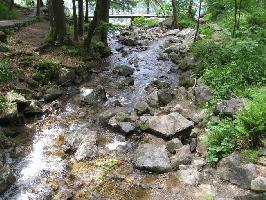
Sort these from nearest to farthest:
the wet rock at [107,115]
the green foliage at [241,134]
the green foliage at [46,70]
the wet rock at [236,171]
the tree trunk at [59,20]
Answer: the wet rock at [236,171] → the green foliage at [241,134] → the wet rock at [107,115] → the green foliage at [46,70] → the tree trunk at [59,20]

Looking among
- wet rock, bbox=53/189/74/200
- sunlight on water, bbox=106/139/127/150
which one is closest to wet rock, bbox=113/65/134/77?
sunlight on water, bbox=106/139/127/150

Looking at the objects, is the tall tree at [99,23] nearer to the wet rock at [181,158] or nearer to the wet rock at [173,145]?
the wet rock at [173,145]

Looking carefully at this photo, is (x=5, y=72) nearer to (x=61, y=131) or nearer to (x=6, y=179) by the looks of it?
(x=61, y=131)

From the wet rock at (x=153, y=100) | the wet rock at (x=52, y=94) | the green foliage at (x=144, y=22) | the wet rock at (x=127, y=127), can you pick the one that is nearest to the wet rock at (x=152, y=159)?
the wet rock at (x=127, y=127)

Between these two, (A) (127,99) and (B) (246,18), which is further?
(B) (246,18)

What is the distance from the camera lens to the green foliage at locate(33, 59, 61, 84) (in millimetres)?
15416

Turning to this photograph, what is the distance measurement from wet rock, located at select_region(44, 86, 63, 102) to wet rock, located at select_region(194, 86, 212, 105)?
562cm

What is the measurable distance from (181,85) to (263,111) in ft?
21.3

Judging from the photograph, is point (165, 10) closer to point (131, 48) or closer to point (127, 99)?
point (131, 48)

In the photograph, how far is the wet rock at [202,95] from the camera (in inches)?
502

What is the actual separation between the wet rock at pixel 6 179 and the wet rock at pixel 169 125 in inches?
177

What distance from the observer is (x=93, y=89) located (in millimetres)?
15352

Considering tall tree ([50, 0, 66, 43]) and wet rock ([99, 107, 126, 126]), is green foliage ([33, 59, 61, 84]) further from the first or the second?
wet rock ([99, 107, 126, 126])

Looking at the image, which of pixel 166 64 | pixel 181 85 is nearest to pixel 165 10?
pixel 166 64
